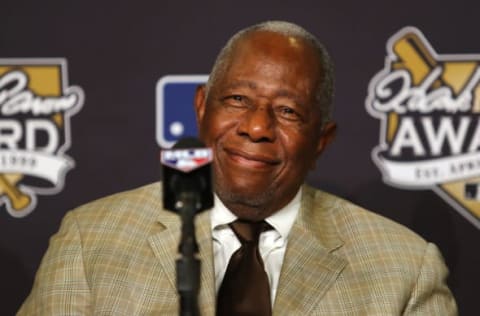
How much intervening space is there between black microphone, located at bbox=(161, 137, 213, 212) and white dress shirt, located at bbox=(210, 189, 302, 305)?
0.59 meters

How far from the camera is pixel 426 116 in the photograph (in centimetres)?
205

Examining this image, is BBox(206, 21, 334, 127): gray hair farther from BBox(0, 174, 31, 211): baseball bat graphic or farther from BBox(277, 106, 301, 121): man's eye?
BBox(0, 174, 31, 211): baseball bat graphic

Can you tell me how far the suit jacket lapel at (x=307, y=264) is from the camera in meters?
1.52

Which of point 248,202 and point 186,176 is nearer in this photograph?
point 186,176

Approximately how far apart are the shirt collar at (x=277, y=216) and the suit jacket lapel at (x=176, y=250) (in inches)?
0.9

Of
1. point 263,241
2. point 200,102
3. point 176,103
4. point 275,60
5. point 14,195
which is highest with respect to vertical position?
point 275,60

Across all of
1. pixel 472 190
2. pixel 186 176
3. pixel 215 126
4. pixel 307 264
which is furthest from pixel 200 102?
pixel 472 190

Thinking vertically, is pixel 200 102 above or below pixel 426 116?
above

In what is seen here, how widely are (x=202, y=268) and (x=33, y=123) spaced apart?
2.43 feet

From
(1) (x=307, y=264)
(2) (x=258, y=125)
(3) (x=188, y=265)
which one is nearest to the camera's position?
(3) (x=188, y=265)

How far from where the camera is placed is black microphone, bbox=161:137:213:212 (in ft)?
3.15

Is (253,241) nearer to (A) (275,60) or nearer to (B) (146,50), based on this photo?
(A) (275,60)

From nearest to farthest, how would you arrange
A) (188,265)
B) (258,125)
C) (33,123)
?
(188,265) < (258,125) < (33,123)

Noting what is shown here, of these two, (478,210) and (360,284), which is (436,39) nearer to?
(478,210)
